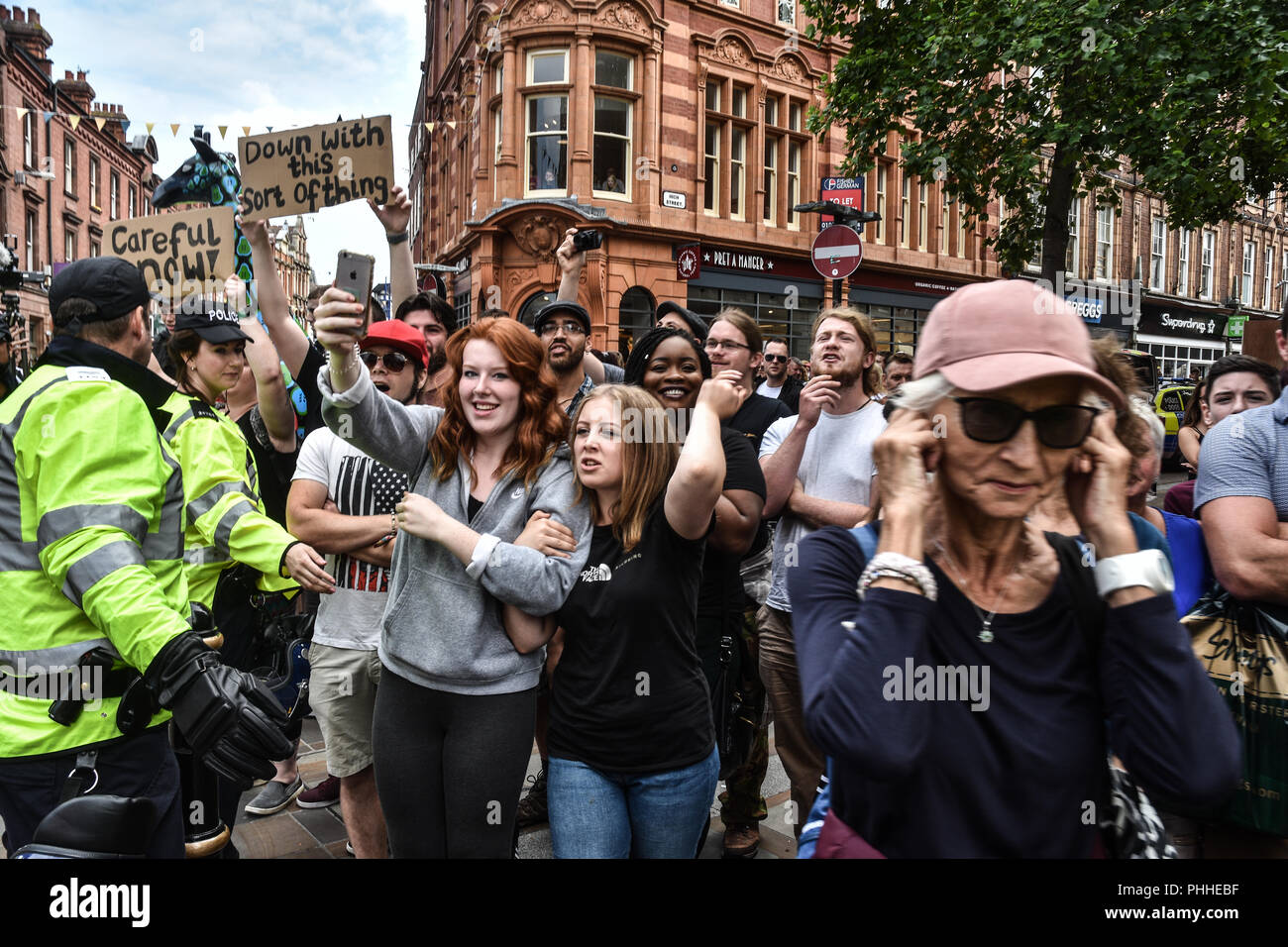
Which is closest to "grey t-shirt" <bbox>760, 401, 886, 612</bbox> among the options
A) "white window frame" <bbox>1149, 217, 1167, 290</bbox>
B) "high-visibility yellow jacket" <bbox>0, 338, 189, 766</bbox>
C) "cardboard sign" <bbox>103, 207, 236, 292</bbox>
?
"high-visibility yellow jacket" <bbox>0, 338, 189, 766</bbox>

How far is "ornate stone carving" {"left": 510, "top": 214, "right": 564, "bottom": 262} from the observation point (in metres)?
17.1

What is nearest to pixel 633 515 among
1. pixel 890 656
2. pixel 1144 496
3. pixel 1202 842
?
pixel 890 656

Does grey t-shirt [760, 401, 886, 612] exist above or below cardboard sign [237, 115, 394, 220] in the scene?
below

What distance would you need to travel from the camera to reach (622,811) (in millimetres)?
2217

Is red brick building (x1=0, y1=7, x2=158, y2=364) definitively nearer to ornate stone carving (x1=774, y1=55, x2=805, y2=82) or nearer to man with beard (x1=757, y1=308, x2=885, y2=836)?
ornate stone carving (x1=774, y1=55, x2=805, y2=82)

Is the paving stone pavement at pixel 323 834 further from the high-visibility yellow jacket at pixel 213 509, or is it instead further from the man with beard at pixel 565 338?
the man with beard at pixel 565 338

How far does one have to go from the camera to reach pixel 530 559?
86.0 inches

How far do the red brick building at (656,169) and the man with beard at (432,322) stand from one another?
483 inches

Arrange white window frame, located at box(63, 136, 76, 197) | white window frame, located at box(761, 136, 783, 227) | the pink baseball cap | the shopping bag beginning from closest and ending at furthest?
1. the pink baseball cap
2. the shopping bag
3. white window frame, located at box(761, 136, 783, 227)
4. white window frame, located at box(63, 136, 76, 197)

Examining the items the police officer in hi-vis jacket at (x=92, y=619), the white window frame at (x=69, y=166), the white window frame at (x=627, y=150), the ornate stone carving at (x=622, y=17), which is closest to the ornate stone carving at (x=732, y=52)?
the ornate stone carving at (x=622, y=17)

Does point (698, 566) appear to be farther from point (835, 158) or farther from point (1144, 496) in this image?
point (835, 158)

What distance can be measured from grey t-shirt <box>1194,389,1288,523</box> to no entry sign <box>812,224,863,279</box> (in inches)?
211

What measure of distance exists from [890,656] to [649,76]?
1881 cm

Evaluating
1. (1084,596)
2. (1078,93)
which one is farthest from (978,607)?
(1078,93)
